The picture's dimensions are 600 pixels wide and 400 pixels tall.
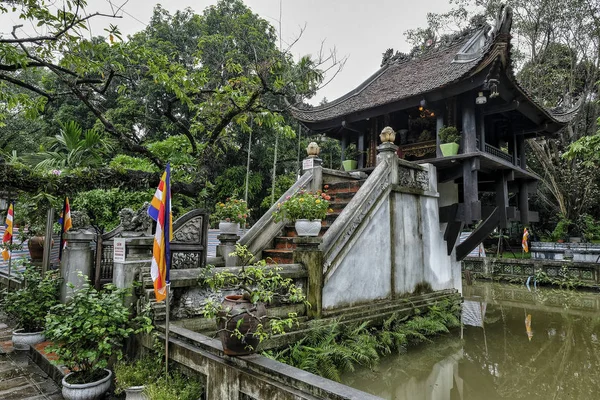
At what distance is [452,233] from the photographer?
322 inches

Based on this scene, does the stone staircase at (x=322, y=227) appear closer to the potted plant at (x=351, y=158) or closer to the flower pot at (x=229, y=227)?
the flower pot at (x=229, y=227)

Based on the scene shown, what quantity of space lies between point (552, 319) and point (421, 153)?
217 inches

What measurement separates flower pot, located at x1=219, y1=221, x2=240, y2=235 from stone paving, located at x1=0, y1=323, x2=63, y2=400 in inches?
122

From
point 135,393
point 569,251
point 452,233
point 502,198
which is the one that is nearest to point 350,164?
point 452,233

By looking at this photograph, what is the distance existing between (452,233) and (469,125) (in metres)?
2.52

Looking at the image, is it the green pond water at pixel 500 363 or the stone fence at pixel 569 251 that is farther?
the stone fence at pixel 569 251

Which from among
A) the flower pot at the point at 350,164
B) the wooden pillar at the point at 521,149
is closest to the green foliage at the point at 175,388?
the flower pot at the point at 350,164

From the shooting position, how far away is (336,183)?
7965 mm

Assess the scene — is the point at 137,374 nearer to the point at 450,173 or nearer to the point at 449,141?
the point at 449,141

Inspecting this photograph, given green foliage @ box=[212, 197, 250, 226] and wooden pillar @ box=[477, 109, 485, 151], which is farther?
wooden pillar @ box=[477, 109, 485, 151]

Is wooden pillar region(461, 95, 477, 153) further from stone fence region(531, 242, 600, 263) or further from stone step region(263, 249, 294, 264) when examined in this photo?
stone fence region(531, 242, 600, 263)

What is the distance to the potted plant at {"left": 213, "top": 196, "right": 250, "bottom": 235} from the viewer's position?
6.32 m

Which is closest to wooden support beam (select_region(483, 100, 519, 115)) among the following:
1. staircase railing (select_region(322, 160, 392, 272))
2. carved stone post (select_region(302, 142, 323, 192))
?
staircase railing (select_region(322, 160, 392, 272))

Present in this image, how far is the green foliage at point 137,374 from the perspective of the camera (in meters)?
3.16
